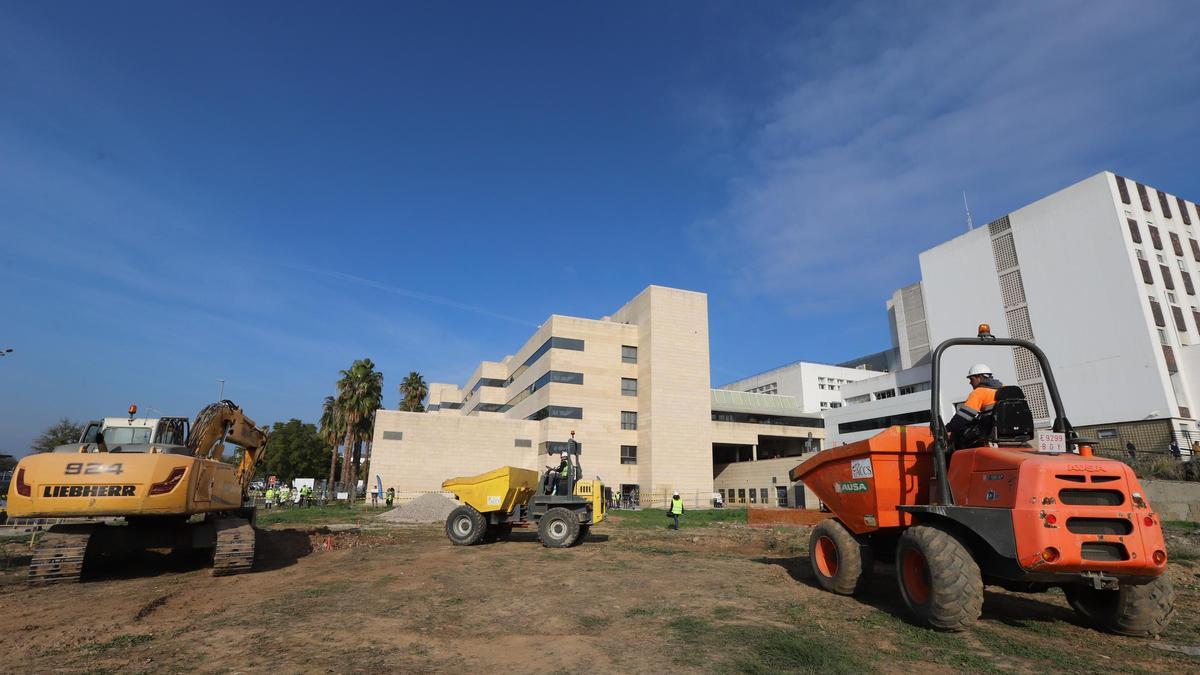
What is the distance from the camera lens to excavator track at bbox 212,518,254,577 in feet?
33.1

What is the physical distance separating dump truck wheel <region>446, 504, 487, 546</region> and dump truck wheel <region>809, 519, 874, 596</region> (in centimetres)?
973

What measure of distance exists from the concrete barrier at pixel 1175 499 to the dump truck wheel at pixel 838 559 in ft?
78.8

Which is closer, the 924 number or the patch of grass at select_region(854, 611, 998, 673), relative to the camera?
the patch of grass at select_region(854, 611, 998, 673)

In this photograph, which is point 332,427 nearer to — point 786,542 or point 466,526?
point 466,526

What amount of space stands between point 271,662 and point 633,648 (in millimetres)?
3457

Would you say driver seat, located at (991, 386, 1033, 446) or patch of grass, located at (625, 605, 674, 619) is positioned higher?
driver seat, located at (991, 386, 1033, 446)

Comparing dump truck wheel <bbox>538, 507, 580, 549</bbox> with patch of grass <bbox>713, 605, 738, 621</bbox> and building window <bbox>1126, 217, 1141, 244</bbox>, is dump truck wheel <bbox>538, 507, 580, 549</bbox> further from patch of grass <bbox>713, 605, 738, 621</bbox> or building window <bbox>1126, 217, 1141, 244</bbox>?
building window <bbox>1126, 217, 1141, 244</bbox>

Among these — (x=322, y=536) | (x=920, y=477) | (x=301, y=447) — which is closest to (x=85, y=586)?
(x=322, y=536)

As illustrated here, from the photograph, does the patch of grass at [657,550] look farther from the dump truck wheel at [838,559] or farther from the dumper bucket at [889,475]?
the dumper bucket at [889,475]

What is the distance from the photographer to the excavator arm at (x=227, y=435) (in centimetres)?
1194

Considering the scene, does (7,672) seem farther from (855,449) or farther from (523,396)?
(523,396)

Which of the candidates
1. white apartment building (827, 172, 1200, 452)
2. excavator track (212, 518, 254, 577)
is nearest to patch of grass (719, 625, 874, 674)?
excavator track (212, 518, 254, 577)

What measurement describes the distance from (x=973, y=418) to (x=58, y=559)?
1359 centimetres

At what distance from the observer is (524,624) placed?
6973 mm
